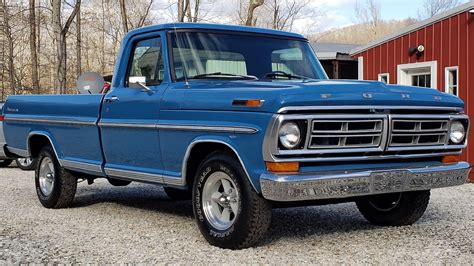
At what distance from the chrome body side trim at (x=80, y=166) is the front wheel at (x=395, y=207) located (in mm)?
2798

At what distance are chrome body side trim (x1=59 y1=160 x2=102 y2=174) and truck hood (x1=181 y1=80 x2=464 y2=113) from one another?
177 cm

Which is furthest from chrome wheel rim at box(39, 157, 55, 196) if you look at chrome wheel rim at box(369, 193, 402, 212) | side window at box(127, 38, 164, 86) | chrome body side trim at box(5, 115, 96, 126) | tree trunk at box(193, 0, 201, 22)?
tree trunk at box(193, 0, 201, 22)

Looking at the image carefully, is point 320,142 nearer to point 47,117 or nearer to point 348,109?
point 348,109

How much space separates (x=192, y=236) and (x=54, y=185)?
263 cm

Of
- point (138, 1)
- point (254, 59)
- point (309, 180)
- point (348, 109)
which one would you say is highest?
point (138, 1)

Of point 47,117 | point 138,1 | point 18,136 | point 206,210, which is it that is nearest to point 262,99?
point 206,210

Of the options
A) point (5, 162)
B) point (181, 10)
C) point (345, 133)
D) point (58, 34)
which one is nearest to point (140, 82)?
point (345, 133)

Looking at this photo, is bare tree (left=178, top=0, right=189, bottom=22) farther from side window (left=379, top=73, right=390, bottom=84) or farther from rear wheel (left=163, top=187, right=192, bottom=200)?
rear wheel (left=163, top=187, right=192, bottom=200)

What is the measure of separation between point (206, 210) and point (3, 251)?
5.76 feet

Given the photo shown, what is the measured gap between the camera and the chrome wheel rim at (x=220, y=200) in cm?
524

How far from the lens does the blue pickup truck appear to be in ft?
15.6

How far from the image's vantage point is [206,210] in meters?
5.43

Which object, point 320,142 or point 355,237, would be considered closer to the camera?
point 320,142

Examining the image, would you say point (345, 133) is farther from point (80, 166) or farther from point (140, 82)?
point (80, 166)
